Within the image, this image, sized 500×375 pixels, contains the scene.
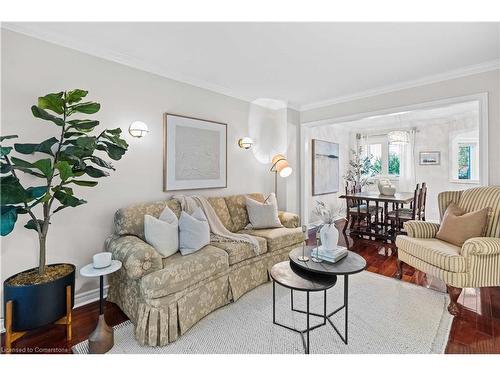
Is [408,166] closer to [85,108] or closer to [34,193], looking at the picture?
[85,108]

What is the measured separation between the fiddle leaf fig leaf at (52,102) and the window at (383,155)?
22.2 ft

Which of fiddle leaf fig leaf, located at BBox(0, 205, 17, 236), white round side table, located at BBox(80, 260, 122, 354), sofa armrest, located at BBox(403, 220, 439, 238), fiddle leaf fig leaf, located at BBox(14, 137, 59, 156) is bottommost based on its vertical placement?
white round side table, located at BBox(80, 260, 122, 354)

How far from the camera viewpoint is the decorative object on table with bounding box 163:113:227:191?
3068mm

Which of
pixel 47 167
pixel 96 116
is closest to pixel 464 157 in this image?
pixel 96 116

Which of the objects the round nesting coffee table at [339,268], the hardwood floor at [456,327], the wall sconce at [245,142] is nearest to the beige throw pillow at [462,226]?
the hardwood floor at [456,327]

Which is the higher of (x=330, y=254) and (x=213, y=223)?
(x=213, y=223)

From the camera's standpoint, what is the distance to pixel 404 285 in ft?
9.12

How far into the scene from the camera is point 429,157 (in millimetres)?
5922

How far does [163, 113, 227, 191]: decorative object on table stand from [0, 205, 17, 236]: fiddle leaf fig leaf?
1475 mm

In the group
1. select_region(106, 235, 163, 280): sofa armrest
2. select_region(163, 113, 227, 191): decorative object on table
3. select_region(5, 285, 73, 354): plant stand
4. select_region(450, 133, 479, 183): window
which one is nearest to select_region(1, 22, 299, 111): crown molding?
select_region(163, 113, 227, 191): decorative object on table

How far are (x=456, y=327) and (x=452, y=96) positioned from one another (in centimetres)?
264

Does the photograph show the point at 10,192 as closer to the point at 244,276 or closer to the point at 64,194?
the point at 64,194

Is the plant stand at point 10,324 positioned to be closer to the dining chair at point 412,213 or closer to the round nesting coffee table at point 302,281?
the round nesting coffee table at point 302,281

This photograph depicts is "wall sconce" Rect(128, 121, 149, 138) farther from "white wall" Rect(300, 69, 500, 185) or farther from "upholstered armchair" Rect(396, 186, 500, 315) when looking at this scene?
"upholstered armchair" Rect(396, 186, 500, 315)
